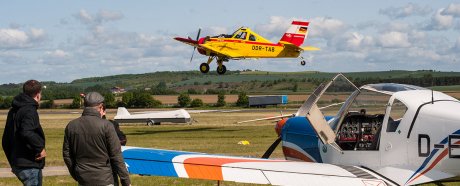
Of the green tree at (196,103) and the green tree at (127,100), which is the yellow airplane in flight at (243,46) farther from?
the green tree at (127,100)

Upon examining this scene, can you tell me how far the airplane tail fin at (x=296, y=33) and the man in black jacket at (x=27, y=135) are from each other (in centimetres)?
4122

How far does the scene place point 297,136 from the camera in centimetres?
924

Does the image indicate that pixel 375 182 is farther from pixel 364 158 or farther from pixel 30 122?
pixel 30 122

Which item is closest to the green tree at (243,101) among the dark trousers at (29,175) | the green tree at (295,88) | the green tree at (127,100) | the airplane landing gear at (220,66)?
the green tree at (127,100)

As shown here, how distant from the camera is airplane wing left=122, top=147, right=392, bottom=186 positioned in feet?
22.9

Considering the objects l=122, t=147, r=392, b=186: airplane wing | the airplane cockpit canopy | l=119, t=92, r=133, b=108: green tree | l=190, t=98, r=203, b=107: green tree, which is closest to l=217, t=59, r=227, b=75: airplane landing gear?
the airplane cockpit canopy

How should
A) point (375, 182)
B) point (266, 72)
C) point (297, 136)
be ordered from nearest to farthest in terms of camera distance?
point (375, 182), point (297, 136), point (266, 72)

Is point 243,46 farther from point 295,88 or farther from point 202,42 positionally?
point 295,88

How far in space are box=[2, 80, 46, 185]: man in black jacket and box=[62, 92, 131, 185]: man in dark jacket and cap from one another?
89 cm

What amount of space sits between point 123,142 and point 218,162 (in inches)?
108

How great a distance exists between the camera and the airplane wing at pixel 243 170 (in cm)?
698

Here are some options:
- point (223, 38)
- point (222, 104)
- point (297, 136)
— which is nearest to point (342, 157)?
point (297, 136)

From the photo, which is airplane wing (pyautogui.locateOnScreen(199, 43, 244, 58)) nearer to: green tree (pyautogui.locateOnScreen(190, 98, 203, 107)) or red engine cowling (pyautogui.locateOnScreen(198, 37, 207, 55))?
red engine cowling (pyautogui.locateOnScreen(198, 37, 207, 55))

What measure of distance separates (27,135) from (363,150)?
3745 millimetres
